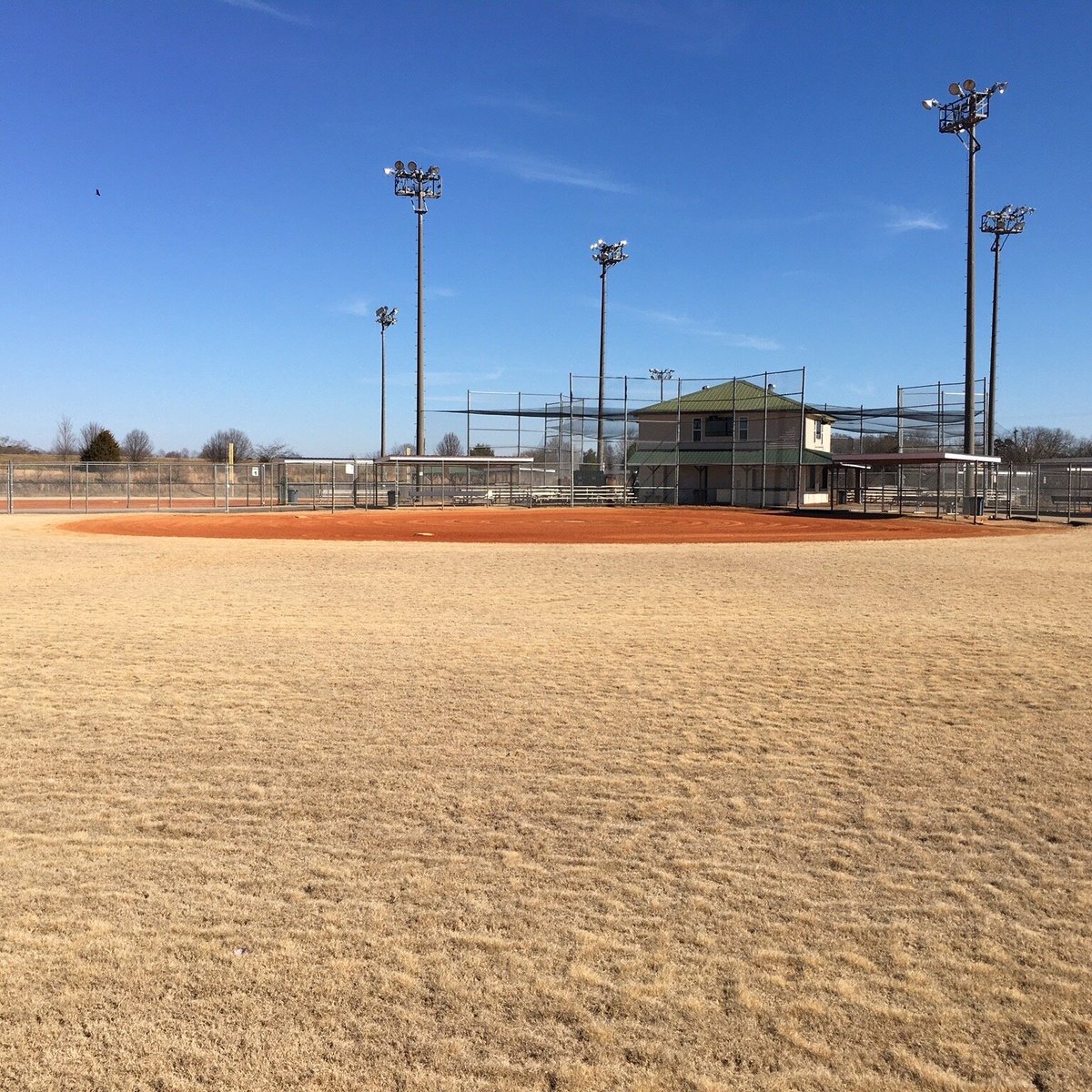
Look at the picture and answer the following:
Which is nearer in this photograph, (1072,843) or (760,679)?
(1072,843)

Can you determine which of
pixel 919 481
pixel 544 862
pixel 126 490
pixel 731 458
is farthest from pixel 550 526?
pixel 126 490

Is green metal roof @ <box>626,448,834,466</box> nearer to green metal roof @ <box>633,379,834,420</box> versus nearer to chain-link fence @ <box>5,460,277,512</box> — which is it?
green metal roof @ <box>633,379,834,420</box>

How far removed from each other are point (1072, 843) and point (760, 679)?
3839mm

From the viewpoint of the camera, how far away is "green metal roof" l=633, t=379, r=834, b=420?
49.3m

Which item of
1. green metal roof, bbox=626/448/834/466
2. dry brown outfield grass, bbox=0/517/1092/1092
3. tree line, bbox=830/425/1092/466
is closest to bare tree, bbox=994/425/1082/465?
tree line, bbox=830/425/1092/466

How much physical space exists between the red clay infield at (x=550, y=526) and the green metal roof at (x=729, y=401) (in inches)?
346

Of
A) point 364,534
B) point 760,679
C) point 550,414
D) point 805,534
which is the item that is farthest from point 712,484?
point 760,679

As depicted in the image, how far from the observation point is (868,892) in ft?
15.0

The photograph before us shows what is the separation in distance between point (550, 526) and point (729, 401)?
70.0 feet

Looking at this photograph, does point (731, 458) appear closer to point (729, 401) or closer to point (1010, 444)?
point (729, 401)

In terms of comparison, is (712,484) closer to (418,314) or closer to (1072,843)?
(418,314)

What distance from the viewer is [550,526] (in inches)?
1304

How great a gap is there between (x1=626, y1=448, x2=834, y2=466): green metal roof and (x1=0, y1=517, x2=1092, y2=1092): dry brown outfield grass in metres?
36.1

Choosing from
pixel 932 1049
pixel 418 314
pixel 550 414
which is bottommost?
pixel 932 1049
